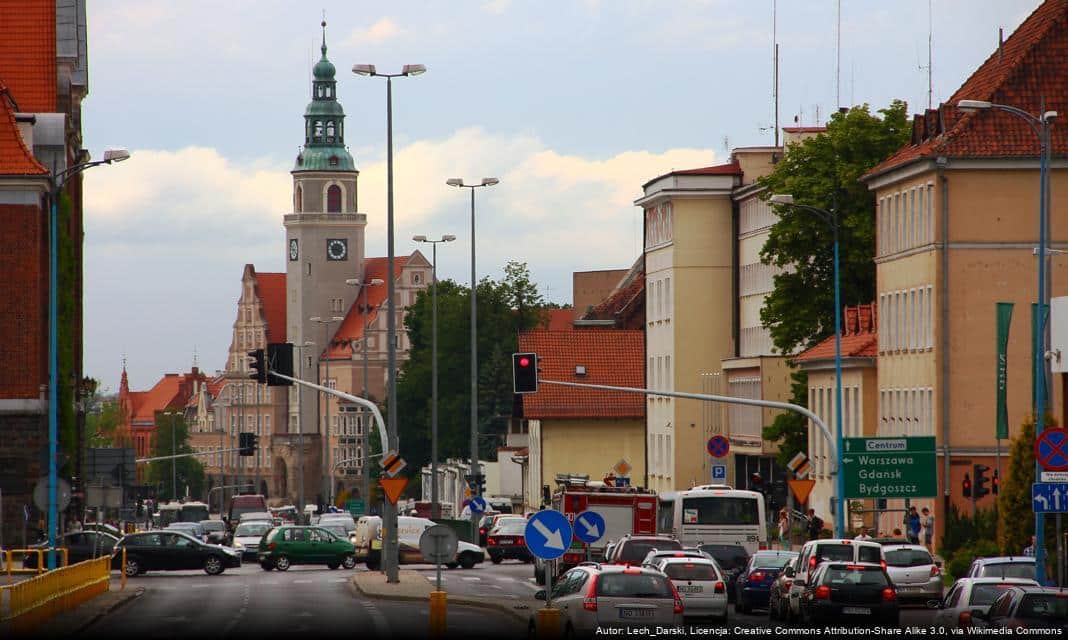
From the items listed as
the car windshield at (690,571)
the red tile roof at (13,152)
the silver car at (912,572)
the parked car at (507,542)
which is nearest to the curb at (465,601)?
the car windshield at (690,571)

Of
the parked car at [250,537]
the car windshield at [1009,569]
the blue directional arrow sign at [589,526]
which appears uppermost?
the blue directional arrow sign at [589,526]

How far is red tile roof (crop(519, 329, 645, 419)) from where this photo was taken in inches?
4136

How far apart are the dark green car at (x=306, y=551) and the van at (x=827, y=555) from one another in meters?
27.3

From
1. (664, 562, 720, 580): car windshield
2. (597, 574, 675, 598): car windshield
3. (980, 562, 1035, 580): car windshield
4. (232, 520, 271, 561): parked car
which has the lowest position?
(232, 520, 271, 561): parked car

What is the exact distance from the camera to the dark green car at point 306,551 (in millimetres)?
64125

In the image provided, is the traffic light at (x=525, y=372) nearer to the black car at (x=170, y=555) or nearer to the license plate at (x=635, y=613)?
the black car at (x=170, y=555)

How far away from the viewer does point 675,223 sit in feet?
325

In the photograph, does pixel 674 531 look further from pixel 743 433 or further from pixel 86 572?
pixel 743 433

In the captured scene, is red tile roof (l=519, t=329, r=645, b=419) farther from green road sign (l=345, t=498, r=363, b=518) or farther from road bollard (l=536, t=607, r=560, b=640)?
road bollard (l=536, t=607, r=560, b=640)

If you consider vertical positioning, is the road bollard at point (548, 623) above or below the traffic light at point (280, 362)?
below

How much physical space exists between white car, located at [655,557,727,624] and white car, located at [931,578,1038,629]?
20.0 feet

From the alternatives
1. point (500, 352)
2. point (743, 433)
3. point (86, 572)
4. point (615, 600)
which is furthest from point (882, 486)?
point (500, 352)

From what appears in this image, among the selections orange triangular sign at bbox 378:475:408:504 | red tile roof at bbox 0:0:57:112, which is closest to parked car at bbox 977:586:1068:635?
orange triangular sign at bbox 378:475:408:504

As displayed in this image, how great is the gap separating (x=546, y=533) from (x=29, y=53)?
Answer: 49.2m
